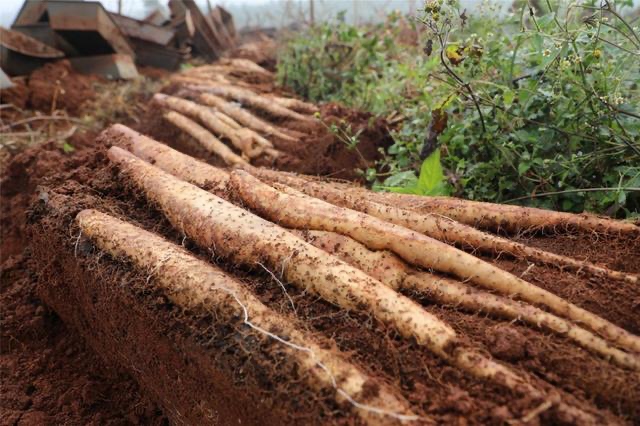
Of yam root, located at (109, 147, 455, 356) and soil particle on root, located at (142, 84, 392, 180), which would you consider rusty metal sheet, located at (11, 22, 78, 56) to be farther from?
yam root, located at (109, 147, 455, 356)

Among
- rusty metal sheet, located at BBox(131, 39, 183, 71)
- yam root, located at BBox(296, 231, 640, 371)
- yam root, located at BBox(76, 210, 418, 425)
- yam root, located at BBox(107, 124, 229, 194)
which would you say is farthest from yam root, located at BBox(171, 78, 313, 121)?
rusty metal sheet, located at BBox(131, 39, 183, 71)

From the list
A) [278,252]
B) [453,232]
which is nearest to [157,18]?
[278,252]

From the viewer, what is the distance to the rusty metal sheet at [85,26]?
504cm

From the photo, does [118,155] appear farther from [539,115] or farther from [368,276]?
[539,115]

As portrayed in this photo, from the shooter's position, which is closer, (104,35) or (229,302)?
(229,302)

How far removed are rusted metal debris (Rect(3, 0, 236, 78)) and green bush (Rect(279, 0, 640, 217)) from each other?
4156 mm

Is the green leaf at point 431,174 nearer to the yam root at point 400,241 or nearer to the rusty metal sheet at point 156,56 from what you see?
the yam root at point 400,241

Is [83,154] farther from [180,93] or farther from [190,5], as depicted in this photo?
[190,5]

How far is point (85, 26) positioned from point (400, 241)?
507 cm

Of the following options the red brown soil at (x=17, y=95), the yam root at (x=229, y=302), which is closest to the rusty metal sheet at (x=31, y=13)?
the red brown soil at (x=17, y=95)

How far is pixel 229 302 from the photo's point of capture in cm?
135

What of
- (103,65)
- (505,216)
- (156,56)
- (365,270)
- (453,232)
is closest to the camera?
(365,270)

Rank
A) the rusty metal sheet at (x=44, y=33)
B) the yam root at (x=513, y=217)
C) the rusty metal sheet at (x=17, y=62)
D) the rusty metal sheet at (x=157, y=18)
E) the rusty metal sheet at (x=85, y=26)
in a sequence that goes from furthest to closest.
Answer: the rusty metal sheet at (x=157, y=18) → the rusty metal sheet at (x=44, y=33) → the rusty metal sheet at (x=85, y=26) → the rusty metal sheet at (x=17, y=62) → the yam root at (x=513, y=217)

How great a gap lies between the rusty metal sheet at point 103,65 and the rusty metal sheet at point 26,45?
0.85 ft
